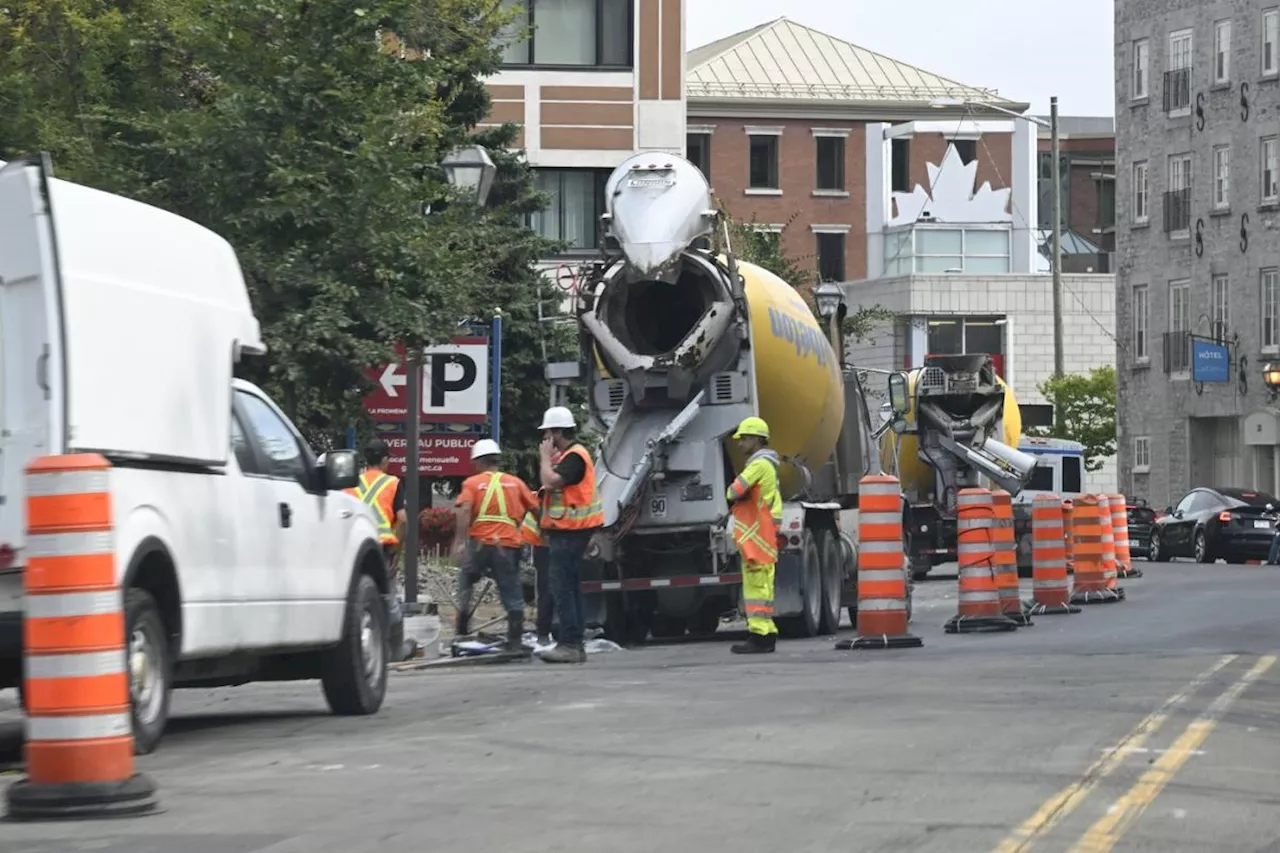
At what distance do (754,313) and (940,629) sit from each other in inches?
135

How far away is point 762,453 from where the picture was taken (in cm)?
1931

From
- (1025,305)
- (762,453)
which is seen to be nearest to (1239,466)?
(1025,305)

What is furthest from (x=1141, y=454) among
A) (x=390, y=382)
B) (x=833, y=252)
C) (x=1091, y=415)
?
(x=390, y=382)

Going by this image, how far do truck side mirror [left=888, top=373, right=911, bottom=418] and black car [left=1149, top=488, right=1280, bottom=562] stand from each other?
13.6 m

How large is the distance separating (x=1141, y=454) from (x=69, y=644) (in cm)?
6248

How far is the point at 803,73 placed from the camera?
89.8 meters

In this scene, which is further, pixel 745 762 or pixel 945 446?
pixel 945 446

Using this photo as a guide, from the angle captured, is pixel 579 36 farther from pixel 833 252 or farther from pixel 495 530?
pixel 833 252

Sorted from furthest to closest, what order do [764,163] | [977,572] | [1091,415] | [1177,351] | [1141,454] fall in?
[764,163], [1091,415], [1141,454], [1177,351], [977,572]

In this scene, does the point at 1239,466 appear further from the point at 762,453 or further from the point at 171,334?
the point at 171,334

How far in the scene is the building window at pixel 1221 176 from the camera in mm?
65438

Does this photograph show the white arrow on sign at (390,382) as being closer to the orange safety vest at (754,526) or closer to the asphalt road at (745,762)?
the orange safety vest at (754,526)

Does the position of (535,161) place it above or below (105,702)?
above

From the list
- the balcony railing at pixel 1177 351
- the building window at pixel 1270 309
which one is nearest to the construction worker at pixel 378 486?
the building window at pixel 1270 309
